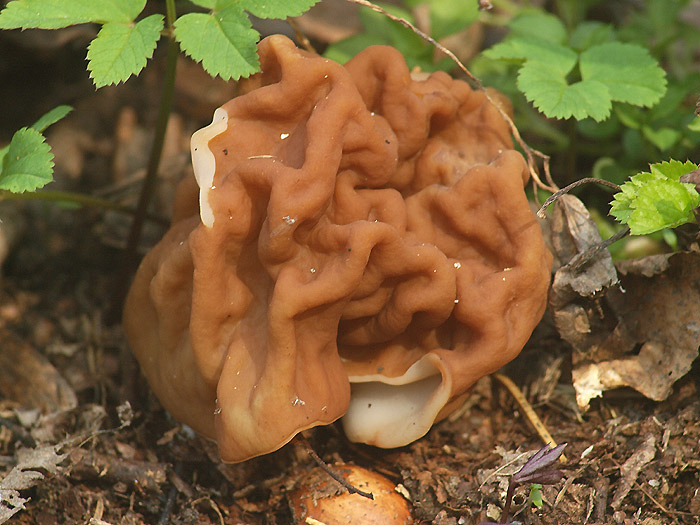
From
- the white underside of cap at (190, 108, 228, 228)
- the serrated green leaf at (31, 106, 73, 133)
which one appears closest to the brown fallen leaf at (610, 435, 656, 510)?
the white underside of cap at (190, 108, 228, 228)

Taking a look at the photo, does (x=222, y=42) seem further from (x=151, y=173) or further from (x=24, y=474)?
(x=24, y=474)

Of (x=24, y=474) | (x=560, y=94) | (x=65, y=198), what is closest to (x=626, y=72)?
(x=560, y=94)

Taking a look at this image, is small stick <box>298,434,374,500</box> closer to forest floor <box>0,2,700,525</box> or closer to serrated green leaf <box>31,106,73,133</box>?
forest floor <box>0,2,700,525</box>

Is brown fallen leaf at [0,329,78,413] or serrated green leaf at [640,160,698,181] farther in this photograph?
brown fallen leaf at [0,329,78,413]

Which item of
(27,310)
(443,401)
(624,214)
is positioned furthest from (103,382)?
(624,214)

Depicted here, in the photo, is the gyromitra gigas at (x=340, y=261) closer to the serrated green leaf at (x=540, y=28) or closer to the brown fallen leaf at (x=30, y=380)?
the brown fallen leaf at (x=30, y=380)

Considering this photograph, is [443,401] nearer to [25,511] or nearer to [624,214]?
[624,214]
